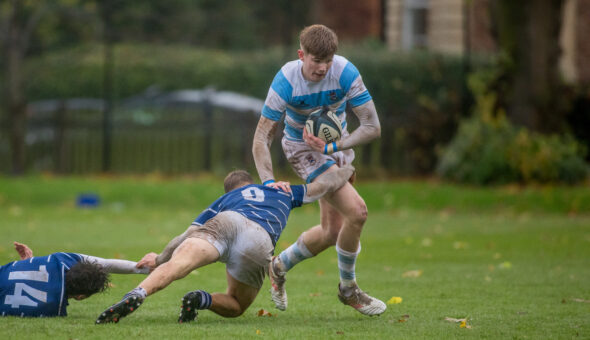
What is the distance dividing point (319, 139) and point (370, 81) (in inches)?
594

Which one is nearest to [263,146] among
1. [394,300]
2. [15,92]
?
[394,300]

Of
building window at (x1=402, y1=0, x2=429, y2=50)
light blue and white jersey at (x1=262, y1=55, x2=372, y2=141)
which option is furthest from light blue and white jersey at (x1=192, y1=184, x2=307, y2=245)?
building window at (x1=402, y1=0, x2=429, y2=50)

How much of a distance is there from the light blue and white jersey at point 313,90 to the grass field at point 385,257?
1.55 meters

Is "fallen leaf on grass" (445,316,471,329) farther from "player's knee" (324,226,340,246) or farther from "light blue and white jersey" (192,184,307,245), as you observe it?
"light blue and white jersey" (192,184,307,245)

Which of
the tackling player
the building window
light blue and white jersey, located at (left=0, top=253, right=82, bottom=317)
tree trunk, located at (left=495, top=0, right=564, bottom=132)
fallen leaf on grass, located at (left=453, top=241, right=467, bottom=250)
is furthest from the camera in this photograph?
the building window

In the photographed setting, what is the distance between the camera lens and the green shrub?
17594mm

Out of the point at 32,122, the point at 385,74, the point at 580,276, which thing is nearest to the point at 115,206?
the point at 32,122

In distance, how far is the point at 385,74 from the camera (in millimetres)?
21578

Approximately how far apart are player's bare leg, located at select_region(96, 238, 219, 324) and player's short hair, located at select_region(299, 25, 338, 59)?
155 centimetres

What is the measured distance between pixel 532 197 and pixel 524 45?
3414 millimetres

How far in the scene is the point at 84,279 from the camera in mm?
5969

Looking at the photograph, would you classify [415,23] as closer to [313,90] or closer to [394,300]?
[394,300]

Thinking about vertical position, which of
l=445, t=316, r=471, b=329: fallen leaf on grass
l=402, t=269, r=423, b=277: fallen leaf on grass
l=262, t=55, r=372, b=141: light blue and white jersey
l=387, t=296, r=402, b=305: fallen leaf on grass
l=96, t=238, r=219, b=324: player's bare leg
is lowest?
l=402, t=269, r=423, b=277: fallen leaf on grass

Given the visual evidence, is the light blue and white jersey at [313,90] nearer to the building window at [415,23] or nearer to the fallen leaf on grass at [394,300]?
the fallen leaf on grass at [394,300]
